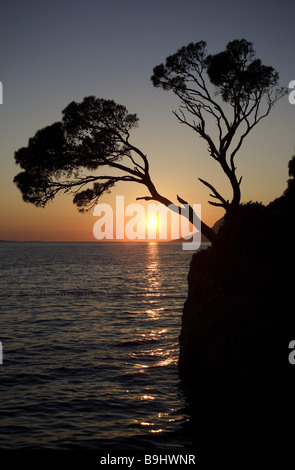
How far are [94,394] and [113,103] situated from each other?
1378cm

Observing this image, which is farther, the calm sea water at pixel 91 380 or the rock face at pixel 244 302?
the rock face at pixel 244 302

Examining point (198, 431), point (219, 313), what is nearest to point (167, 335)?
point (219, 313)

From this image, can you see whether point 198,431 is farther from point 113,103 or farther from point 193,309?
point 113,103

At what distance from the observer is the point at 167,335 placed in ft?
73.0

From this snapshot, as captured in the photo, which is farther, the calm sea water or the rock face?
the rock face

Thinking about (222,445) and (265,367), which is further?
(265,367)

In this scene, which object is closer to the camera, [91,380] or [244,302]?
[244,302]

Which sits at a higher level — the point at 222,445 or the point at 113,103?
the point at 113,103

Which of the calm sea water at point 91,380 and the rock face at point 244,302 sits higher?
the rock face at point 244,302

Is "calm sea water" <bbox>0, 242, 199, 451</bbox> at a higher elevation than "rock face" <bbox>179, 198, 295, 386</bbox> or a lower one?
lower

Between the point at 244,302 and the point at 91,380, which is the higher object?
the point at 244,302

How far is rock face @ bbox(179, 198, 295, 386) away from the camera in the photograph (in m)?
11.6

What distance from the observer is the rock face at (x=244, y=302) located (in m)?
11.6

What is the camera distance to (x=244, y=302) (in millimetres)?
12344
